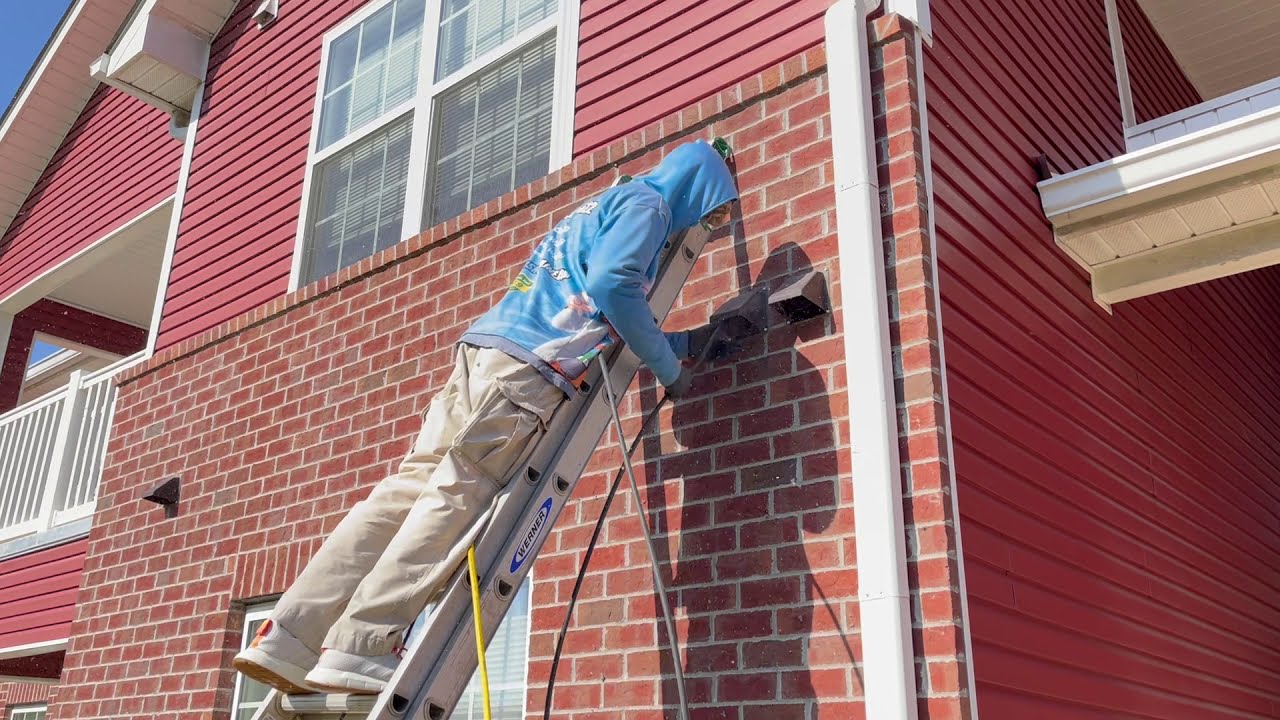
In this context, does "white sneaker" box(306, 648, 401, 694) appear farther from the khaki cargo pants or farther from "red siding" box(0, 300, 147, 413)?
"red siding" box(0, 300, 147, 413)

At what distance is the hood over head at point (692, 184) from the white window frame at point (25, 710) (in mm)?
11678

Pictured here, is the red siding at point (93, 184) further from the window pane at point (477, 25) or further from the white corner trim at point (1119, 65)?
the white corner trim at point (1119, 65)

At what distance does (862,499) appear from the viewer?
10.6 ft

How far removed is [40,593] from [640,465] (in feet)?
18.7

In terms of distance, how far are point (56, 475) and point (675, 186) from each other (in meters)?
5.99

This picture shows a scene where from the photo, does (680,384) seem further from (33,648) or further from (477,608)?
(33,648)

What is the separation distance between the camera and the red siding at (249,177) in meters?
6.50

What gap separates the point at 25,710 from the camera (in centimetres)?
1275

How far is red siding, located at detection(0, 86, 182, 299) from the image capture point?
842 centimetres

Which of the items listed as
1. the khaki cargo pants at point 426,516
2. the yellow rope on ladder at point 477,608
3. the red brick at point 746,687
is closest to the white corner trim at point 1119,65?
the red brick at point 746,687

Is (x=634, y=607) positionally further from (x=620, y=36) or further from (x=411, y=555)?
(x=620, y=36)

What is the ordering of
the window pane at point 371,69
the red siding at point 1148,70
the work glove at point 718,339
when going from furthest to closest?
the red siding at point 1148,70, the window pane at point 371,69, the work glove at point 718,339

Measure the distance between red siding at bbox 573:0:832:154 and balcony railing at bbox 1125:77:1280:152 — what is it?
180 centimetres

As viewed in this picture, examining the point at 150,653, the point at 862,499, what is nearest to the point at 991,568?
the point at 862,499
